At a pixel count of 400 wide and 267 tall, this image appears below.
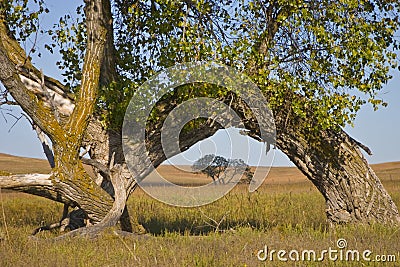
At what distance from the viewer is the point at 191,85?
10.1 metres

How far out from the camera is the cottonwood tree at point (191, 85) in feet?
33.3

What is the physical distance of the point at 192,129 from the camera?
11.5 m

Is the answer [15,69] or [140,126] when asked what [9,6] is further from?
[140,126]

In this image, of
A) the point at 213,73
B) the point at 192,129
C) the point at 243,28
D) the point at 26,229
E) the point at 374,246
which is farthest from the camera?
the point at 26,229

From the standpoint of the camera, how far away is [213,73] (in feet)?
32.4

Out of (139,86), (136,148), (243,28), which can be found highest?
(243,28)

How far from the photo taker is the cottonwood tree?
1014 centimetres

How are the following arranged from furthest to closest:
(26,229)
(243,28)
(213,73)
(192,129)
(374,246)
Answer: (26,229) < (192,129) < (243,28) < (213,73) < (374,246)

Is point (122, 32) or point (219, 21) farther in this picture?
point (122, 32)

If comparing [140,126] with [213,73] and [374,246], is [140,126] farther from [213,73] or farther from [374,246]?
[374,246]

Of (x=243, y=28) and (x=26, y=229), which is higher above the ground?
(x=243, y=28)

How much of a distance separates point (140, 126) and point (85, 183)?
164 centimetres

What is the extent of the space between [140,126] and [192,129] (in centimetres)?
121

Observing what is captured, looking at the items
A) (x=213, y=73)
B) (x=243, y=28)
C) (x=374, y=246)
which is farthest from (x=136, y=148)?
(x=374, y=246)
